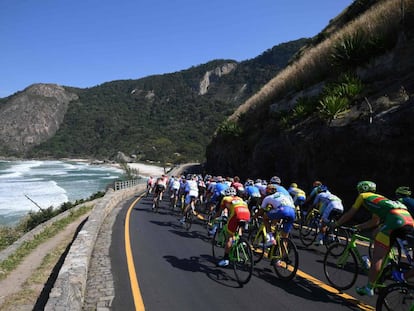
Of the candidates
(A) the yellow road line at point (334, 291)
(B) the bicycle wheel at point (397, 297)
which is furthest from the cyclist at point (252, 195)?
(B) the bicycle wheel at point (397, 297)

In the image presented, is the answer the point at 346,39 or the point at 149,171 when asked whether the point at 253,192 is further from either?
the point at 149,171

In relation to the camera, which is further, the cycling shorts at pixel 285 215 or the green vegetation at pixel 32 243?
the green vegetation at pixel 32 243

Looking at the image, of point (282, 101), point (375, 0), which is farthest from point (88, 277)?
point (375, 0)

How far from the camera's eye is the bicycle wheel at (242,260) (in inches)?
261

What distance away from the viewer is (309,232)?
398 inches

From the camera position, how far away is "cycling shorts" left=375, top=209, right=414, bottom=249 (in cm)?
502

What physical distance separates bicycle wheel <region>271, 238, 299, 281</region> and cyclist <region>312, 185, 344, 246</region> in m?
1.98

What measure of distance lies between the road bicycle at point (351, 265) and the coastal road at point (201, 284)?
0.22 meters

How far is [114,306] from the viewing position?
19.0ft

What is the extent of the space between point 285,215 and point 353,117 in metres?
8.34

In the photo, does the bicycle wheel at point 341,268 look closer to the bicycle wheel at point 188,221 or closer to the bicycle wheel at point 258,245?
the bicycle wheel at point 258,245

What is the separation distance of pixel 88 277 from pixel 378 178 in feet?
31.5

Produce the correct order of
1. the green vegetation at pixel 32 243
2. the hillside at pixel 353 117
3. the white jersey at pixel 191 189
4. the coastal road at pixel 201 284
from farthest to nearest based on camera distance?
1. the white jersey at pixel 191 189
2. the hillside at pixel 353 117
3. the green vegetation at pixel 32 243
4. the coastal road at pixel 201 284

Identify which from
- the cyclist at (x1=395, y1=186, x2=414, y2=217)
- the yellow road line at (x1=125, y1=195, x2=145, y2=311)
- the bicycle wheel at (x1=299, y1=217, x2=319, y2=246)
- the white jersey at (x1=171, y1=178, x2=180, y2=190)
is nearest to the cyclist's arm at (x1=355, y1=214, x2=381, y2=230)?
the cyclist at (x1=395, y1=186, x2=414, y2=217)
